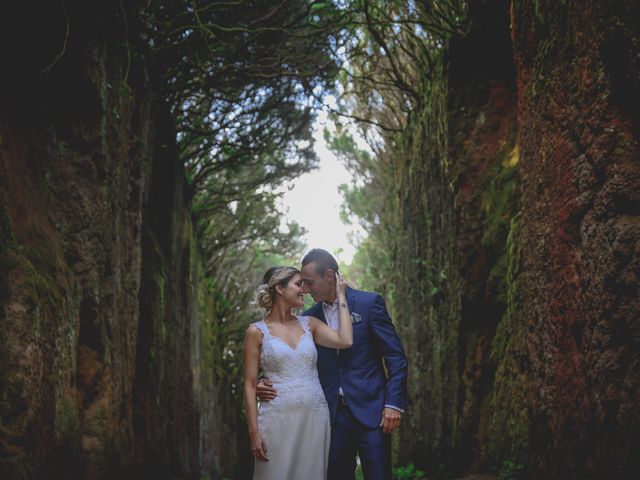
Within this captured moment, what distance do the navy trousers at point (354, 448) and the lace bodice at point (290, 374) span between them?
18 centimetres

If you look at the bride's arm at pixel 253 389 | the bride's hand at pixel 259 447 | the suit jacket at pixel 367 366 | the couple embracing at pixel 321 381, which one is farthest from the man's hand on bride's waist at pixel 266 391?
the suit jacket at pixel 367 366

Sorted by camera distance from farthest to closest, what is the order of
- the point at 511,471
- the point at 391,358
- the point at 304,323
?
the point at 511,471, the point at 304,323, the point at 391,358

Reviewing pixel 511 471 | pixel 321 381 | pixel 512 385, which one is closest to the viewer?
pixel 321 381

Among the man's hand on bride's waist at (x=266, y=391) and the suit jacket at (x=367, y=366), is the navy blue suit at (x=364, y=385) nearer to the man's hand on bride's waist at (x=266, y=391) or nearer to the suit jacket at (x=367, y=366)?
the suit jacket at (x=367, y=366)

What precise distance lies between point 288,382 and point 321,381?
0.98ft

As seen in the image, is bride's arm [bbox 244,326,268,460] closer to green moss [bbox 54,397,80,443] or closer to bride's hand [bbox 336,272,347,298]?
bride's hand [bbox 336,272,347,298]

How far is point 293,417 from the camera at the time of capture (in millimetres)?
4172

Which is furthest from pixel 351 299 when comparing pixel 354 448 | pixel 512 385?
pixel 512 385

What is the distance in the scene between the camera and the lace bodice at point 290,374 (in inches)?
166

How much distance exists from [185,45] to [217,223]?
305 inches

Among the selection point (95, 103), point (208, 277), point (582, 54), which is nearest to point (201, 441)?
point (208, 277)

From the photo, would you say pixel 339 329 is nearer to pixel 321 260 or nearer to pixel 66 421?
pixel 321 260

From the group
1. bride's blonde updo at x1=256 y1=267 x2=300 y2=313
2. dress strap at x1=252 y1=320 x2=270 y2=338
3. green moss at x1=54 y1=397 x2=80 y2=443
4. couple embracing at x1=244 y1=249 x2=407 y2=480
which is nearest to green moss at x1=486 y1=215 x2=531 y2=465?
couple embracing at x1=244 y1=249 x2=407 y2=480

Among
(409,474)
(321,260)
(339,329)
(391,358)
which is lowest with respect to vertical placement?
(409,474)
